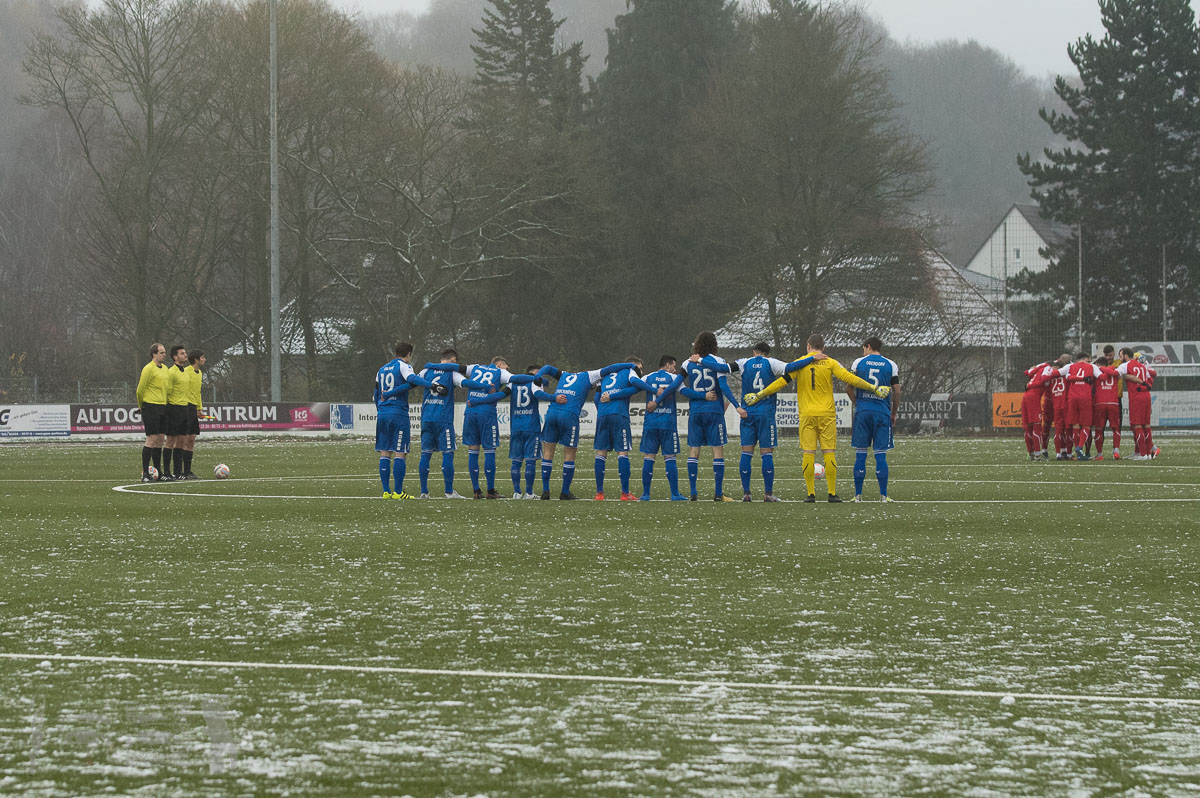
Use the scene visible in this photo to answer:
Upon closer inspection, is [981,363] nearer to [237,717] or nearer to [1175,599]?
[1175,599]

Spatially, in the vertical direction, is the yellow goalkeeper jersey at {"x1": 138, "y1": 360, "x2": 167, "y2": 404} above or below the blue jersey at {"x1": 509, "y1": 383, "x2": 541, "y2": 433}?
above

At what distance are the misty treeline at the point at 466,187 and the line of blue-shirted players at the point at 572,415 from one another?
32.3 meters

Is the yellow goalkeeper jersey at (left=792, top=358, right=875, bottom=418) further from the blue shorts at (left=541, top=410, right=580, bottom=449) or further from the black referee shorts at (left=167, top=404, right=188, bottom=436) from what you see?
the black referee shorts at (left=167, top=404, right=188, bottom=436)

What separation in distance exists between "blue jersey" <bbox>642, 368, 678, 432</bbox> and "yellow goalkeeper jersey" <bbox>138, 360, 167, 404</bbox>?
26.5 ft

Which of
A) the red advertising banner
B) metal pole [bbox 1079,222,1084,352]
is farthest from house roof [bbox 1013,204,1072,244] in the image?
the red advertising banner

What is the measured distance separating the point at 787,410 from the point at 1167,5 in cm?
1940

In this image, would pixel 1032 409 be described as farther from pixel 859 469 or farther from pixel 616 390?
pixel 616 390

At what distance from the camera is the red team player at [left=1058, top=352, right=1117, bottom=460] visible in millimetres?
26203

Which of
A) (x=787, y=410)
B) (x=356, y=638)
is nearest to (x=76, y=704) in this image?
(x=356, y=638)

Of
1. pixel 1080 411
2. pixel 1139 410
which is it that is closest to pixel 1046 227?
pixel 1139 410

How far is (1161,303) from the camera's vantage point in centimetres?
4559

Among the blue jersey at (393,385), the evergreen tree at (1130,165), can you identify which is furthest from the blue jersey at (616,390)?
the evergreen tree at (1130,165)

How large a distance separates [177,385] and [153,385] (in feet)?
1.36

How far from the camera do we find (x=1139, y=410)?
26.4 meters
